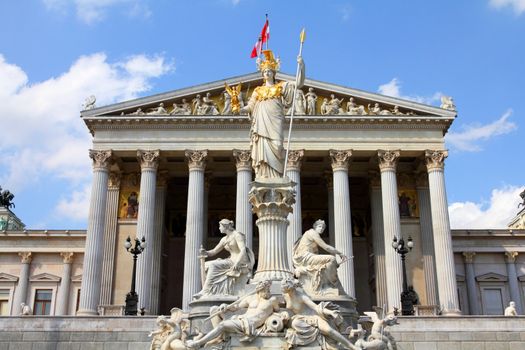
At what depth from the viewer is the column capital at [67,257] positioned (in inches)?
2136

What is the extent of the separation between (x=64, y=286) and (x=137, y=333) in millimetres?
30913

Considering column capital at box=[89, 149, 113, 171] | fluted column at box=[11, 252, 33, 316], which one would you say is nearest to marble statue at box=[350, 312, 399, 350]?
column capital at box=[89, 149, 113, 171]

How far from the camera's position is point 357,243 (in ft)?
175

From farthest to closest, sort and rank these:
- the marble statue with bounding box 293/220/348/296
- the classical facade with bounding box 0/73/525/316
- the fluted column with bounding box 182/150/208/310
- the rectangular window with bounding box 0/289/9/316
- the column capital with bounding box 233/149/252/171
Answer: the rectangular window with bounding box 0/289/9/316, the column capital with bounding box 233/149/252/171, the classical facade with bounding box 0/73/525/316, the fluted column with bounding box 182/150/208/310, the marble statue with bounding box 293/220/348/296

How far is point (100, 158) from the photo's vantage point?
44.9 m

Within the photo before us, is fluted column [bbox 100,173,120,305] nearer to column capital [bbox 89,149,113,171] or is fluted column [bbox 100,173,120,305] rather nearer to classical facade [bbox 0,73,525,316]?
classical facade [bbox 0,73,525,316]

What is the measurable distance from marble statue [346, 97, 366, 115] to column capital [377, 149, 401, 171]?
3178 mm

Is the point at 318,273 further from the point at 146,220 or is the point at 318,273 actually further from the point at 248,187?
the point at 146,220

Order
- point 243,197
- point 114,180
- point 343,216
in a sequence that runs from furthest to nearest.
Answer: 1. point 114,180
2. point 243,197
3. point 343,216

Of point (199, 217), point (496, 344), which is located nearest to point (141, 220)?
point (199, 217)

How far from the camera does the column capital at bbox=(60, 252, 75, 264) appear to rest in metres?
54.2

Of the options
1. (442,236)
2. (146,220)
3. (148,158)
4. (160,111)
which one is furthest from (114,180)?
(442,236)

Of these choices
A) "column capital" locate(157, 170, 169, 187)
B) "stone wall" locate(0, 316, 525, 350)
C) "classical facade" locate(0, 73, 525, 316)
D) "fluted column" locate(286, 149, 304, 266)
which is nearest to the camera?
"stone wall" locate(0, 316, 525, 350)

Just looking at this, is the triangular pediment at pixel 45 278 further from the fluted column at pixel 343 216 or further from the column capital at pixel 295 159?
the fluted column at pixel 343 216
